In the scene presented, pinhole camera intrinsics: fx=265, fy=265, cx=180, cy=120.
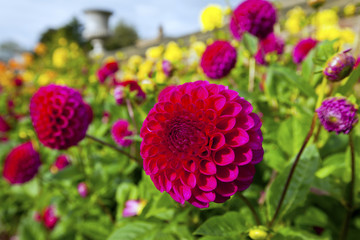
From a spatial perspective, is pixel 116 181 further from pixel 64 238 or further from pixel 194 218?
pixel 194 218

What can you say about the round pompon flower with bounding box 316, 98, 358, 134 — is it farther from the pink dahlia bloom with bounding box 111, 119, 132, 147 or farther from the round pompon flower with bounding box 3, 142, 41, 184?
the round pompon flower with bounding box 3, 142, 41, 184

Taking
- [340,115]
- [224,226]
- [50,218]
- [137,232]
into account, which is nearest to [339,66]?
[340,115]

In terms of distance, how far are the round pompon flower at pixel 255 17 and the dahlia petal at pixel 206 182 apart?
27.6 inches

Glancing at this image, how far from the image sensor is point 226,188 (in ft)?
1.38

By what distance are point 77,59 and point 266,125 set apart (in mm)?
3183

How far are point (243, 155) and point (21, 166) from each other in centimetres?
106

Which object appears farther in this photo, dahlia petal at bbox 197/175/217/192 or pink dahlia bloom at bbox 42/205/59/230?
pink dahlia bloom at bbox 42/205/59/230

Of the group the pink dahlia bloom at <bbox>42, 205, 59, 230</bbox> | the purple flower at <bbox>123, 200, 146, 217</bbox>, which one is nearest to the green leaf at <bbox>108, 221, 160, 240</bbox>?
the purple flower at <bbox>123, 200, 146, 217</bbox>

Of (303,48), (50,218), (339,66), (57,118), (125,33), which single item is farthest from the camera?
(125,33)

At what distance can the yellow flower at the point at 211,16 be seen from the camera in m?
1.53

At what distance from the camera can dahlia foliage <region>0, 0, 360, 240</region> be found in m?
0.43

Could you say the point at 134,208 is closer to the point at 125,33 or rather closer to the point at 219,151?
the point at 219,151

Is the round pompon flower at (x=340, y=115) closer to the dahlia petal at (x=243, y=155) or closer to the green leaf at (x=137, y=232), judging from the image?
the dahlia petal at (x=243, y=155)

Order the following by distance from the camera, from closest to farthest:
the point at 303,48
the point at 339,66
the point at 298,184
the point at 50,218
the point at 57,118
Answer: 1. the point at 339,66
2. the point at 298,184
3. the point at 57,118
4. the point at 303,48
5. the point at 50,218
